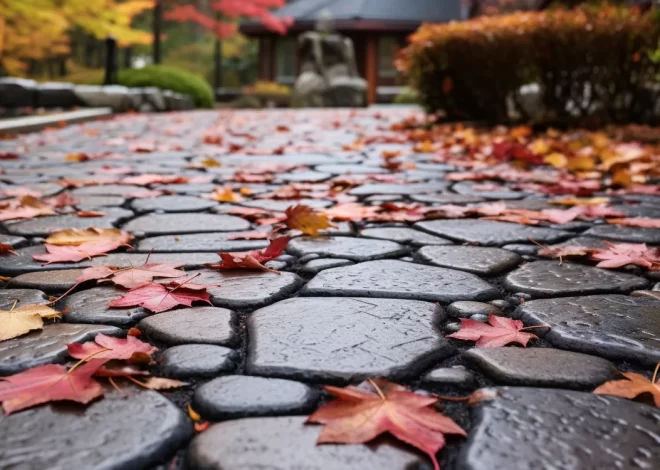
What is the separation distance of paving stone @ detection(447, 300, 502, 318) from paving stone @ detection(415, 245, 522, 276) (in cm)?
28

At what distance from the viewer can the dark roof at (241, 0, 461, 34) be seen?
22.2 m

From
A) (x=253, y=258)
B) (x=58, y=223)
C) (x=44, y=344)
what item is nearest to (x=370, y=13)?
(x=58, y=223)

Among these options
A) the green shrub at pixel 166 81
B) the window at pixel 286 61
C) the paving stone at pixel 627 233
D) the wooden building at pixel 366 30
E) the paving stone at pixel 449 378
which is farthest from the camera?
the window at pixel 286 61

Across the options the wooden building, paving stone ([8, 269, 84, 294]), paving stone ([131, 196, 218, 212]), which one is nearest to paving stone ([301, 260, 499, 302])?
paving stone ([8, 269, 84, 294])

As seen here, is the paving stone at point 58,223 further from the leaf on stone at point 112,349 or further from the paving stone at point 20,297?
the leaf on stone at point 112,349

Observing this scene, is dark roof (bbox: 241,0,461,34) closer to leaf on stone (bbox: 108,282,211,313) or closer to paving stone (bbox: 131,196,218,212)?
paving stone (bbox: 131,196,218,212)

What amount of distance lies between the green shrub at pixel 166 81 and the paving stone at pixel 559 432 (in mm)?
14102

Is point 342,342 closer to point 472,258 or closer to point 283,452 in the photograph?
point 283,452

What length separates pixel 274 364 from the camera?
3.52ft

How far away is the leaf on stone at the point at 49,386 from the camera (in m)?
0.93

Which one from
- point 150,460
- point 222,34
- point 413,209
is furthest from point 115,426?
point 222,34

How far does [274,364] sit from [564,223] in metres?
1.68

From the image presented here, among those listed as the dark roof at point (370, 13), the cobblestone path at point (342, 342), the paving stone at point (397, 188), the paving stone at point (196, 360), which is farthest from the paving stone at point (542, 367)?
A: the dark roof at point (370, 13)

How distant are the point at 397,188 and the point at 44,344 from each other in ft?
7.71
